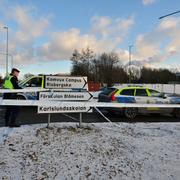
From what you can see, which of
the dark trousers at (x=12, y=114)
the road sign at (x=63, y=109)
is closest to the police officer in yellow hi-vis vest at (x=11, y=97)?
the dark trousers at (x=12, y=114)

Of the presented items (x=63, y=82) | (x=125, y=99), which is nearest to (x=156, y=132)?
(x=63, y=82)

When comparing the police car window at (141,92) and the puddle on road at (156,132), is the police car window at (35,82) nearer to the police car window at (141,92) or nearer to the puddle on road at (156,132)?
the police car window at (141,92)

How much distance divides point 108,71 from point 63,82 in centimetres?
6630

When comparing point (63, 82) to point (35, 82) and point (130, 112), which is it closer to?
point (130, 112)

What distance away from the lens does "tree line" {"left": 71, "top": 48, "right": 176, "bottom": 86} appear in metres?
59.0

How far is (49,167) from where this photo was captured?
5.34 meters

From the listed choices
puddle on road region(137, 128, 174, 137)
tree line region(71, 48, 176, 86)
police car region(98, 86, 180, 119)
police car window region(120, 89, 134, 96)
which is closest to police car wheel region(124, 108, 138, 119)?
police car region(98, 86, 180, 119)

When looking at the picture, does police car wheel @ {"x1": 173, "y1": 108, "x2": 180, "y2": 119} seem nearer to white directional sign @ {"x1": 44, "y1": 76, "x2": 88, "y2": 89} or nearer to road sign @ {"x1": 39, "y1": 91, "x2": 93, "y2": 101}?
road sign @ {"x1": 39, "y1": 91, "x2": 93, "y2": 101}

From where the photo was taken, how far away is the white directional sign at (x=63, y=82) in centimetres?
823

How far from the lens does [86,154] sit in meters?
5.95

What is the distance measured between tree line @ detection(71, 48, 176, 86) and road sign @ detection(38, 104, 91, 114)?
50575 mm

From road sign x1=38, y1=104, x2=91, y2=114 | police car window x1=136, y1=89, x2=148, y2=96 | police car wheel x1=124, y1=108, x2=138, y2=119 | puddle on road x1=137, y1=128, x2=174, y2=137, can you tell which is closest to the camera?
road sign x1=38, y1=104, x2=91, y2=114

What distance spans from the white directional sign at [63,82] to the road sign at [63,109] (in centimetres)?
67

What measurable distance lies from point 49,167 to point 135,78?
102202mm
